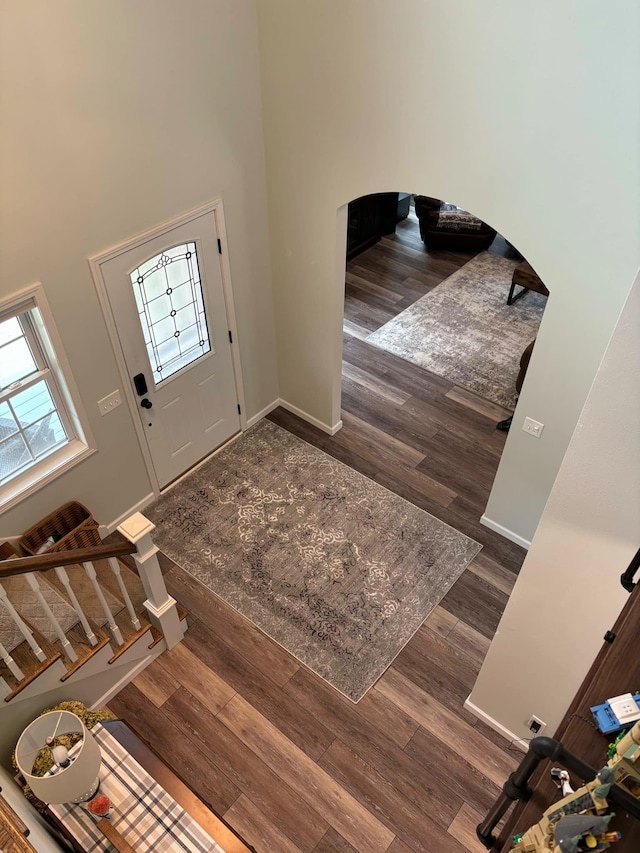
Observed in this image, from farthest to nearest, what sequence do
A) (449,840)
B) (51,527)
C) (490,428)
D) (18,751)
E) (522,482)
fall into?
(490,428) → (522,482) → (51,527) → (449,840) → (18,751)

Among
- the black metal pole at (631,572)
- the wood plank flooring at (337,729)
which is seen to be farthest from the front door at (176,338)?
the black metal pole at (631,572)

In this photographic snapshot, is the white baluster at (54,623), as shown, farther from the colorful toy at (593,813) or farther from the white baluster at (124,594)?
the colorful toy at (593,813)

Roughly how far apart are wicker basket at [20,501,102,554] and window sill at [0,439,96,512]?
0.28 meters

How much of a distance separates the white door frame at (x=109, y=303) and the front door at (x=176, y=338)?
3 centimetres

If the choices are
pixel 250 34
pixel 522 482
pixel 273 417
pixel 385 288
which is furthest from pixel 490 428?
pixel 250 34

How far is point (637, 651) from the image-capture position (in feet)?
6.20

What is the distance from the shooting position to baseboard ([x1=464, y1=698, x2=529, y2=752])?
419 cm

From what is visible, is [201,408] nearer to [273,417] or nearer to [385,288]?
[273,417]

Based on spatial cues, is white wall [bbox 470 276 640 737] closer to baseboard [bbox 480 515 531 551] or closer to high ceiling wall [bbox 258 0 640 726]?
high ceiling wall [bbox 258 0 640 726]

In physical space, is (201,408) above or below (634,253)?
below

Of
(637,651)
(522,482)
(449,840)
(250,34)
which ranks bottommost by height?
(449,840)

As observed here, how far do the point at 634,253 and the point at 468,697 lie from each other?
2970 millimetres

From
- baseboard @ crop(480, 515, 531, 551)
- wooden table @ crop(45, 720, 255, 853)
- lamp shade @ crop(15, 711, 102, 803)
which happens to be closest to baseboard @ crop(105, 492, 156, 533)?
wooden table @ crop(45, 720, 255, 853)

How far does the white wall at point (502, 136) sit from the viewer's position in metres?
3.35
